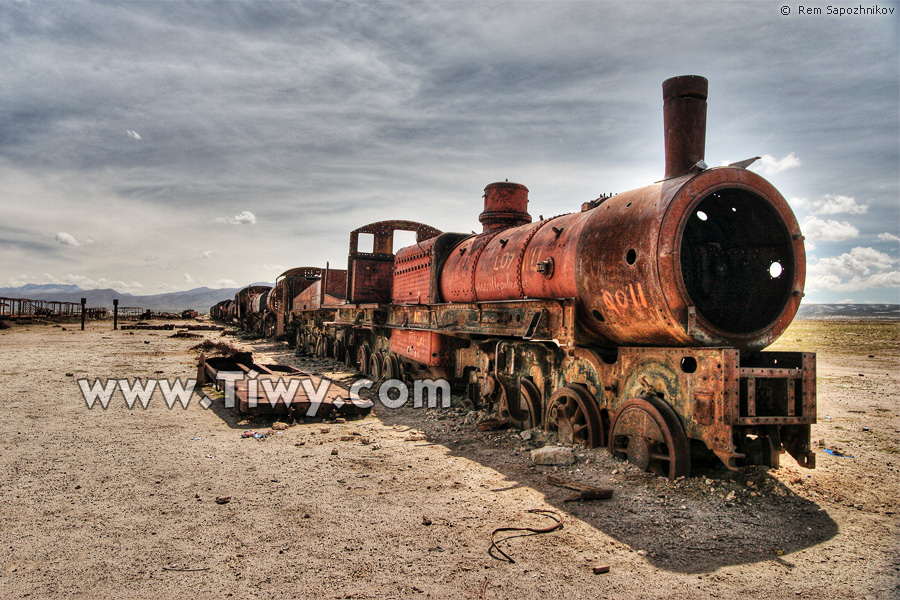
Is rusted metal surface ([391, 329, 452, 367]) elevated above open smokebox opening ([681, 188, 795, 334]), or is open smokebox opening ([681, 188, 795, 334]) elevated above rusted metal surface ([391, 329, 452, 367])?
open smokebox opening ([681, 188, 795, 334])

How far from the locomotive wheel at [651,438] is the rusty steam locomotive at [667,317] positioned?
12 millimetres

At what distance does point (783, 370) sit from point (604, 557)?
219 centimetres

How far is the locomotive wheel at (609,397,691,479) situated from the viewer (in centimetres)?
441

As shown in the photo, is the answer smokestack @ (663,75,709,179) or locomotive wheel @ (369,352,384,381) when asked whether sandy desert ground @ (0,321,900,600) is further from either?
locomotive wheel @ (369,352,384,381)

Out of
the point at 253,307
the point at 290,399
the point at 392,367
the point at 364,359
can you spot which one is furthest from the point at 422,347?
the point at 253,307

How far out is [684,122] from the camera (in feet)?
16.8

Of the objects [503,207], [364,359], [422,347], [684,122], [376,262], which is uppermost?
[684,122]

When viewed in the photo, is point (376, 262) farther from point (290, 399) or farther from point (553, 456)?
point (553, 456)

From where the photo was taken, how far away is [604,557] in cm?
336

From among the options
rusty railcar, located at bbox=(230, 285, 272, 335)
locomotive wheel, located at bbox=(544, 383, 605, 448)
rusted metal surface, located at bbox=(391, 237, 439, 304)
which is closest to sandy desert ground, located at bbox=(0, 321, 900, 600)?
locomotive wheel, located at bbox=(544, 383, 605, 448)

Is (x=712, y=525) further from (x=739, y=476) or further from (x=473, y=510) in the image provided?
(x=473, y=510)

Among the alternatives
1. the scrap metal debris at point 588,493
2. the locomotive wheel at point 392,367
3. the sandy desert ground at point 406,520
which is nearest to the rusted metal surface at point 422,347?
the locomotive wheel at point 392,367

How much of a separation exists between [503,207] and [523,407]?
3386mm

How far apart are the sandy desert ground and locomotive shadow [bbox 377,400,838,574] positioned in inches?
0.6
